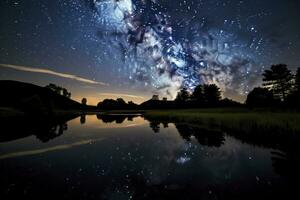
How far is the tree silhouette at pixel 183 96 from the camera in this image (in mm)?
147875

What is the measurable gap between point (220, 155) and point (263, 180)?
5436 millimetres

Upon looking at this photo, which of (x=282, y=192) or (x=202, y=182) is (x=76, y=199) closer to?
(x=202, y=182)

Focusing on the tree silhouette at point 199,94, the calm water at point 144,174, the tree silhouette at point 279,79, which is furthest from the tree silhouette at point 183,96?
the calm water at point 144,174

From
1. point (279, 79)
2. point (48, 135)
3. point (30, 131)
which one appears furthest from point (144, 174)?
point (279, 79)

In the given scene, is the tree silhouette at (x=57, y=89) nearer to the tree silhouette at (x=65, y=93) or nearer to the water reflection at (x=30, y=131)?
the tree silhouette at (x=65, y=93)

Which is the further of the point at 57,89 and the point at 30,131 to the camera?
the point at 57,89

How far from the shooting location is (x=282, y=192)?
7.46 meters

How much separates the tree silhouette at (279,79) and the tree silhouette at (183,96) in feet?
250

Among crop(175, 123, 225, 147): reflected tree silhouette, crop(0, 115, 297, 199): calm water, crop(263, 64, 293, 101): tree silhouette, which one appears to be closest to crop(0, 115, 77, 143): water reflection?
crop(0, 115, 297, 199): calm water

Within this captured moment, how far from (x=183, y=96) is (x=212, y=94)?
102 feet

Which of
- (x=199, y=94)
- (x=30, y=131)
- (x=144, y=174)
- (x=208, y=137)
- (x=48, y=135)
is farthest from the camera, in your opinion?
(x=199, y=94)

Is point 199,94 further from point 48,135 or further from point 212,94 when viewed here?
point 48,135

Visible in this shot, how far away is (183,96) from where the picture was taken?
149 metres

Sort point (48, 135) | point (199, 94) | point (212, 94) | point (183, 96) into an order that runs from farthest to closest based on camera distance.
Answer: point (183, 96), point (199, 94), point (212, 94), point (48, 135)
